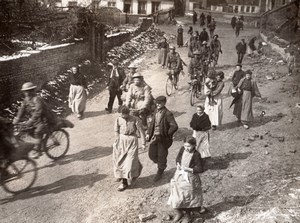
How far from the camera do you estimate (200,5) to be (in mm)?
51719

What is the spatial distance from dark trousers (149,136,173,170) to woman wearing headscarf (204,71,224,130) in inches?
115

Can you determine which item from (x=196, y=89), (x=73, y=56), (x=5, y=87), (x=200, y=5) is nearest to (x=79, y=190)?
(x=5, y=87)

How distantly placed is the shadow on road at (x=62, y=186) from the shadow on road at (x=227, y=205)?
7.79ft

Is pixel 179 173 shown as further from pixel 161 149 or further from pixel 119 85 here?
pixel 119 85

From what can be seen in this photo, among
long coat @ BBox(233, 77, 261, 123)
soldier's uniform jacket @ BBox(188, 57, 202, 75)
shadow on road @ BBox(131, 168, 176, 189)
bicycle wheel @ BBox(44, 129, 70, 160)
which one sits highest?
soldier's uniform jacket @ BBox(188, 57, 202, 75)

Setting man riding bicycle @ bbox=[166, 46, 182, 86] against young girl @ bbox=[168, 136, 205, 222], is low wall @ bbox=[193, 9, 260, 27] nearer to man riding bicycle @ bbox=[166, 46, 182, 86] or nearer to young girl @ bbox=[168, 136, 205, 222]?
man riding bicycle @ bbox=[166, 46, 182, 86]

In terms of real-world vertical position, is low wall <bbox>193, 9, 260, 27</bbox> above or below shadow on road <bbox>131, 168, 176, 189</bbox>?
above

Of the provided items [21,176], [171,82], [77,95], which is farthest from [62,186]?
[171,82]

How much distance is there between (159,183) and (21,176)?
110 inches

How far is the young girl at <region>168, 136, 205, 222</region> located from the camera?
19.4ft

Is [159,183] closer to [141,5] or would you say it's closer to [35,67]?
[35,67]

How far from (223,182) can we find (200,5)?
156ft

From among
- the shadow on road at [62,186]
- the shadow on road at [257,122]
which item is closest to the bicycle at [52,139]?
the shadow on road at [62,186]

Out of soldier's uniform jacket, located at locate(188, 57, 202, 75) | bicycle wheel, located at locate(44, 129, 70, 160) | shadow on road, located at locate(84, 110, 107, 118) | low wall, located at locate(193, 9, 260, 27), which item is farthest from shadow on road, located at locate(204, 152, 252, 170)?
low wall, located at locate(193, 9, 260, 27)
